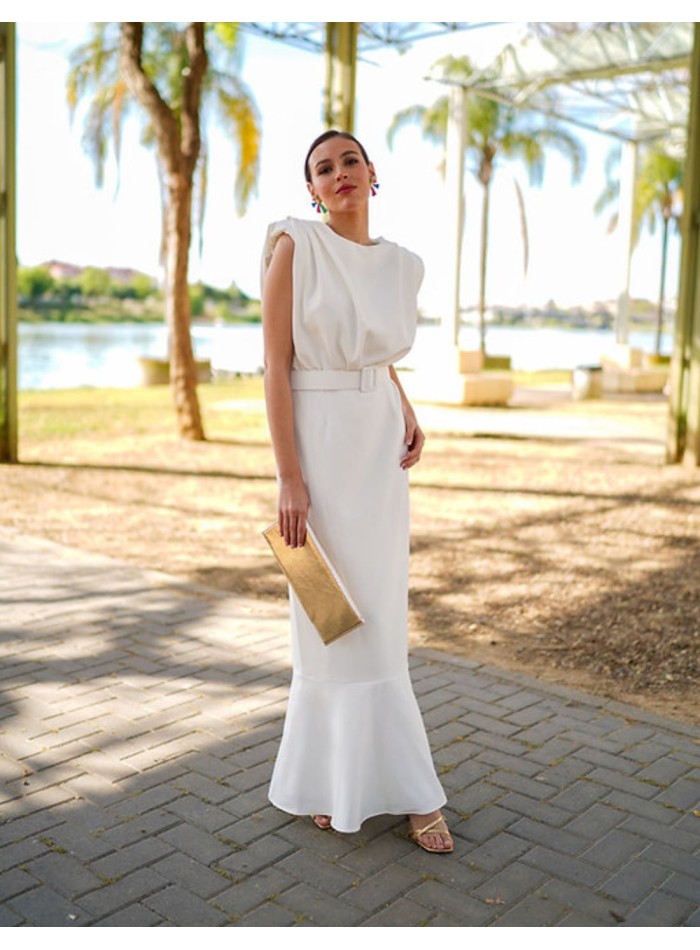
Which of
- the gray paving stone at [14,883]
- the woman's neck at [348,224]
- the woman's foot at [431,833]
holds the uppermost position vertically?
the woman's neck at [348,224]

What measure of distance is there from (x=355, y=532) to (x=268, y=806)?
101 cm

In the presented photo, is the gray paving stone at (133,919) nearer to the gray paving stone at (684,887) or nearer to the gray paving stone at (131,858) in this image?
the gray paving stone at (131,858)

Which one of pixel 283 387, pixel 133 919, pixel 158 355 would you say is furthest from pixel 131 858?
pixel 158 355

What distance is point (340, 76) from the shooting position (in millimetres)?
11312

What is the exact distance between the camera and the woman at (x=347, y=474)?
2895mm

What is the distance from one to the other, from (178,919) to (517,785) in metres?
1.38

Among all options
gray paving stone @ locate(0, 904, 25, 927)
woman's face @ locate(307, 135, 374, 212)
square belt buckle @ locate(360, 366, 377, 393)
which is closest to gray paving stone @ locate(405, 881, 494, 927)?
gray paving stone @ locate(0, 904, 25, 927)

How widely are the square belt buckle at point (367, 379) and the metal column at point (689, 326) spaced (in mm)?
8416

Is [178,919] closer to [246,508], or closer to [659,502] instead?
[246,508]

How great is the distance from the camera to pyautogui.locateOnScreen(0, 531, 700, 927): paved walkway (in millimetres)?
2684

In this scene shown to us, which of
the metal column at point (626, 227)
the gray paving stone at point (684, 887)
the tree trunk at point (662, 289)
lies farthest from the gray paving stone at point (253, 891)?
the tree trunk at point (662, 289)

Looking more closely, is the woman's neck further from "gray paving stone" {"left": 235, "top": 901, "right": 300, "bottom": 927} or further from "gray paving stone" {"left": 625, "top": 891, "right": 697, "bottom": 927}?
"gray paving stone" {"left": 625, "top": 891, "right": 697, "bottom": 927}
